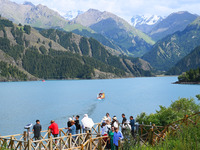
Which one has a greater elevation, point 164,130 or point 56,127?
point 56,127

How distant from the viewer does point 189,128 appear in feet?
60.2

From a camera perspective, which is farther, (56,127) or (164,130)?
(56,127)

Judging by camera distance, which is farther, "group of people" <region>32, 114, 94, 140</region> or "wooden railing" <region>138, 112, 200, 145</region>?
"group of people" <region>32, 114, 94, 140</region>

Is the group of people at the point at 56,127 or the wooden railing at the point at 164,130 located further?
the group of people at the point at 56,127

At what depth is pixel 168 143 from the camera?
17.6 m

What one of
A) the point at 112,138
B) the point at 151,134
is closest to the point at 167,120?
the point at 151,134

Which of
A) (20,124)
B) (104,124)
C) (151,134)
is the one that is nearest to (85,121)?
(104,124)

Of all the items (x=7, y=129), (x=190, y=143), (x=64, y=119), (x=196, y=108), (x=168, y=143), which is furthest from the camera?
(x=64, y=119)

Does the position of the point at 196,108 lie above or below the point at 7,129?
above

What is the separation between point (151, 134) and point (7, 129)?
4651 cm

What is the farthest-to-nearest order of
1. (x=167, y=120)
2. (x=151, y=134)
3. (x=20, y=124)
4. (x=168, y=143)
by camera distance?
(x=20, y=124)
(x=167, y=120)
(x=151, y=134)
(x=168, y=143)

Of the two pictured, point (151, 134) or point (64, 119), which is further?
point (64, 119)

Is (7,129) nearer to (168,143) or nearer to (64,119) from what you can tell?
(64,119)

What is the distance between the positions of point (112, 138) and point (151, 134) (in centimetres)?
393
